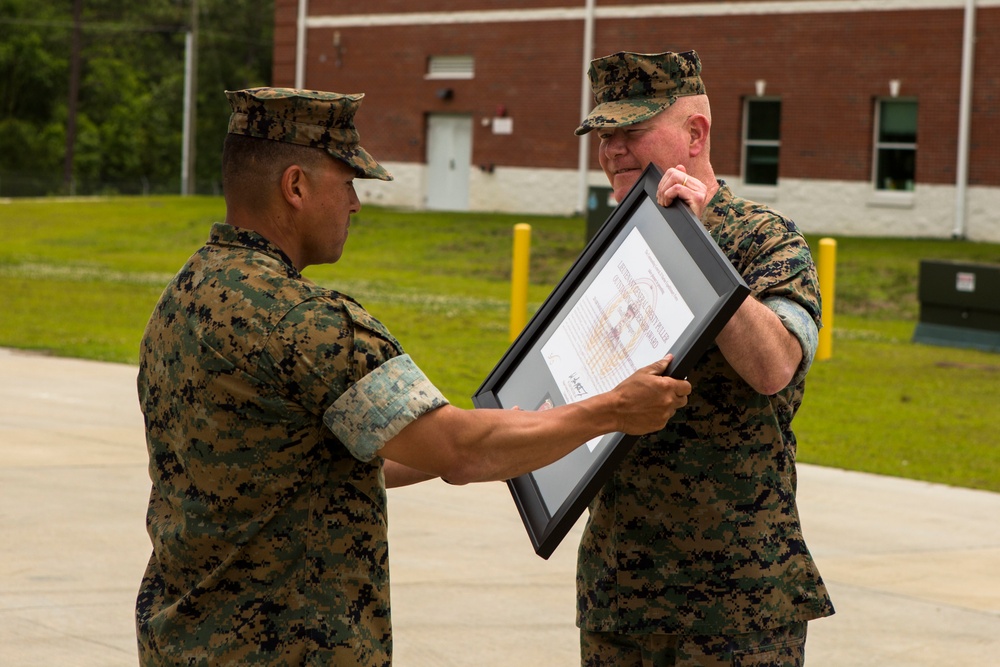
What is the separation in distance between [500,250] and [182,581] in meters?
24.4

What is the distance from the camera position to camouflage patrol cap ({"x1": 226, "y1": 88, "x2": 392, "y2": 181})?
8.93 feet

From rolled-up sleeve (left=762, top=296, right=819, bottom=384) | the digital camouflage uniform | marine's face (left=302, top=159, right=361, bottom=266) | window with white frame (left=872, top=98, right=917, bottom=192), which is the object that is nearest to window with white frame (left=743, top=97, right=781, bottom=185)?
window with white frame (left=872, top=98, right=917, bottom=192)

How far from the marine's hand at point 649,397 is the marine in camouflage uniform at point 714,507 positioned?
0.38 meters

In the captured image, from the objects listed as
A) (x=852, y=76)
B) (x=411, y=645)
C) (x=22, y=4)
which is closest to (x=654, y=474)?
(x=411, y=645)

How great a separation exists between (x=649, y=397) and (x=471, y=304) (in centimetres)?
1677

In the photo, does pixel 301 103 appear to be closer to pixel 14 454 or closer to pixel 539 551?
pixel 539 551

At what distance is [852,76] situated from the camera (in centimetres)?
3031

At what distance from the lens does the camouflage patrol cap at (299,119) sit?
2.72m

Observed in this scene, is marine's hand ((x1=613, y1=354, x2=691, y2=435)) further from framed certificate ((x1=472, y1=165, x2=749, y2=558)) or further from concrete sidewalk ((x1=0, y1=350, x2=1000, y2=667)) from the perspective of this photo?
concrete sidewalk ((x1=0, y1=350, x2=1000, y2=667))

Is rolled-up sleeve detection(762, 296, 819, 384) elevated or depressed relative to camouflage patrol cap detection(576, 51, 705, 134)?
depressed

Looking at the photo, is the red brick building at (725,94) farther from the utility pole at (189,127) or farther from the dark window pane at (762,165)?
the utility pole at (189,127)

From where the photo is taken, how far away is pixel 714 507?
10.4 feet

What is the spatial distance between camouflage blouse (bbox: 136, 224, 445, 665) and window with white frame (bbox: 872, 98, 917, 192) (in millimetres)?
28947

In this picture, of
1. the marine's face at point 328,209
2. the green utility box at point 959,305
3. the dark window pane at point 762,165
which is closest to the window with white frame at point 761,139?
the dark window pane at point 762,165
